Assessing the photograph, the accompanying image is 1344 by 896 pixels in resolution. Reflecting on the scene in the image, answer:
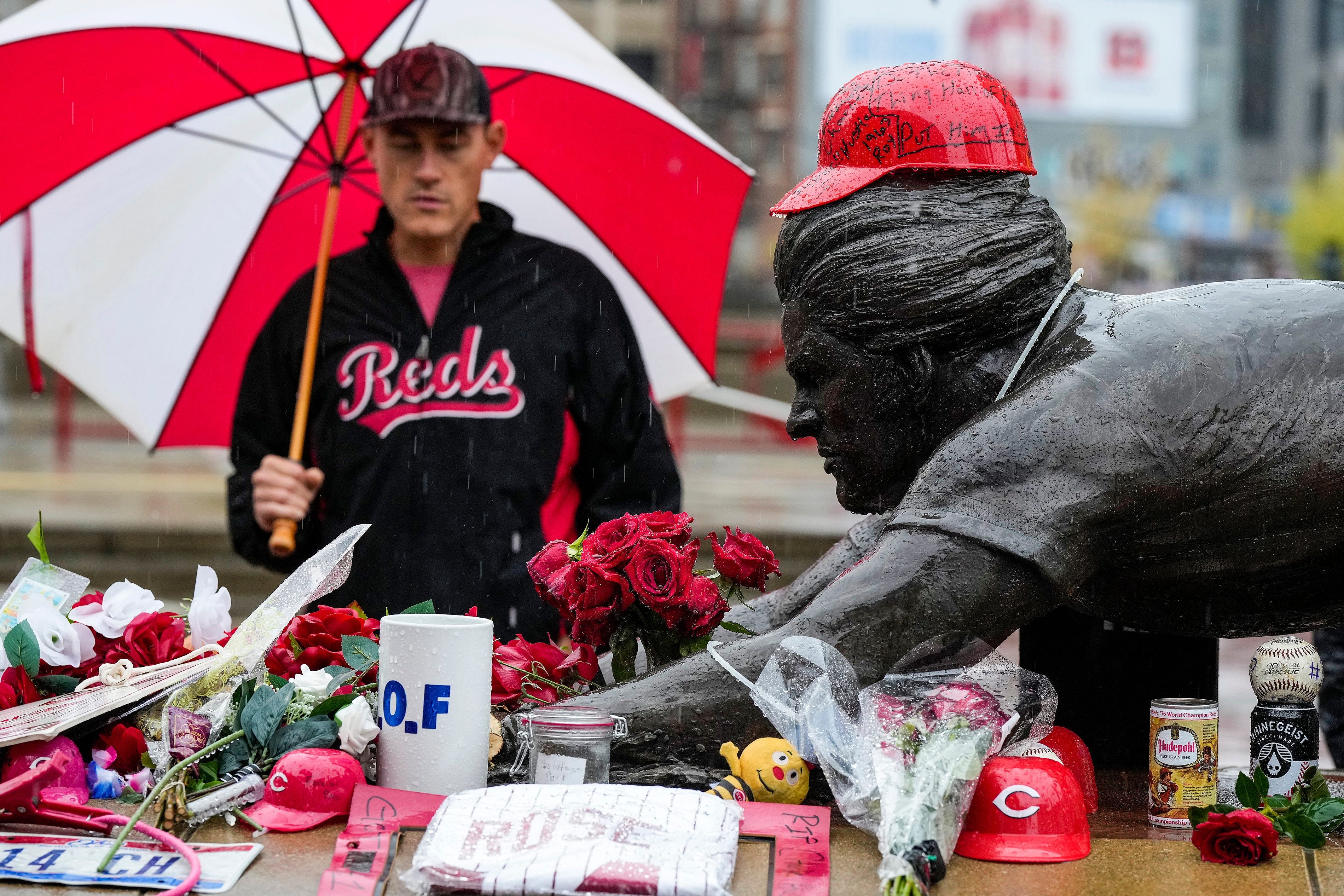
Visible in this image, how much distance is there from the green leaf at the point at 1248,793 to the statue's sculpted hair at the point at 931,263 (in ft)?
2.25

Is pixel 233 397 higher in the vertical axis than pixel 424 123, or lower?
lower

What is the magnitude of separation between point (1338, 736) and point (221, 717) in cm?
279

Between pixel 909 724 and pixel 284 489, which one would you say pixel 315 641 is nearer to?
pixel 909 724

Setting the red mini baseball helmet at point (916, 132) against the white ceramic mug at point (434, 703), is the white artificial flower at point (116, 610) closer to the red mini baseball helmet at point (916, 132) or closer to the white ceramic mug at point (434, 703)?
the white ceramic mug at point (434, 703)

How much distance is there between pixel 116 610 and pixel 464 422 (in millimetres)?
1328

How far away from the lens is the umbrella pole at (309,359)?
3.73 metres

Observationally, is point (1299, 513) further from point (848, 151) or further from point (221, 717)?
point (221, 717)

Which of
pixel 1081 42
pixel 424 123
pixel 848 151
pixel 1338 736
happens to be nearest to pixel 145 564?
pixel 424 123

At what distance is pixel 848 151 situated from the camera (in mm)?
2346

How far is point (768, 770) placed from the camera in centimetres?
214

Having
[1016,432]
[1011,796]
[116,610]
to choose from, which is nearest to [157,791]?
[116,610]

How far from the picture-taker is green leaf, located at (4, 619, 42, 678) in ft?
7.85

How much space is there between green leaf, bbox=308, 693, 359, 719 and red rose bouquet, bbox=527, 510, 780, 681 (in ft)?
1.11

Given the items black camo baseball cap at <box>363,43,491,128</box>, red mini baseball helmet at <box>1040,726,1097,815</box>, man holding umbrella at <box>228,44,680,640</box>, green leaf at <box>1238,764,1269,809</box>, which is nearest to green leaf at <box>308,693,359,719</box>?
red mini baseball helmet at <box>1040,726,1097,815</box>
